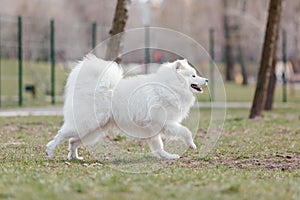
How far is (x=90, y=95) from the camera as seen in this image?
916 cm

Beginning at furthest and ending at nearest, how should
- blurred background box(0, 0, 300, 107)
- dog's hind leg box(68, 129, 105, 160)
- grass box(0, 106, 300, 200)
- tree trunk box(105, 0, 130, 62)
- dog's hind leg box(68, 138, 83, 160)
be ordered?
blurred background box(0, 0, 300, 107) → tree trunk box(105, 0, 130, 62) → dog's hind leg box(68, 138, 83, 160) → dog's hind leg box(68, 129, 105, 160) → grass box(0, 106, 300, 200)

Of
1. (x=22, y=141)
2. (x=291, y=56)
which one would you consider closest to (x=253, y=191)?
(x=22, y=141)

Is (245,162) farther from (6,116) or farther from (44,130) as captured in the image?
(6,116)

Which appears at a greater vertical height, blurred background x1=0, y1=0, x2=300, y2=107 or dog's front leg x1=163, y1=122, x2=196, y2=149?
blurred background x1=0, y1=0, x2=300, y2=107

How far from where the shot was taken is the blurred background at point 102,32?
2609 centimetres

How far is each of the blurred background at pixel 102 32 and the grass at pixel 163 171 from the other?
988cm

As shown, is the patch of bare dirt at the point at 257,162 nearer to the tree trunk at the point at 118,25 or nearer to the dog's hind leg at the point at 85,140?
the dog's hind leg at the point at 85,140

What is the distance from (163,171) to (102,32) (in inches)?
699

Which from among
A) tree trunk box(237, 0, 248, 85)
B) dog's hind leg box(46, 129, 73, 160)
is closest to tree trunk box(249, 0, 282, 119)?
dog's hind leg box(46, 129, 73, 160)

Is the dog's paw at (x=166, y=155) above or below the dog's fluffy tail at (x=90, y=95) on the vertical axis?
below

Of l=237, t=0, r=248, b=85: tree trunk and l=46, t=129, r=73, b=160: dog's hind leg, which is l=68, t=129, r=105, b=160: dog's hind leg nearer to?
l=46, t=129, r=73, b=160: dog's hind leg

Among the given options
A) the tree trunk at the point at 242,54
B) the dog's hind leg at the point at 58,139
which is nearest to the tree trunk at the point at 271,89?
the dog's hind leg at the point at 58,139

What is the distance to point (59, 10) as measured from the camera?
203ft

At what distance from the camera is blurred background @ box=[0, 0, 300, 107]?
2609 centimetres
